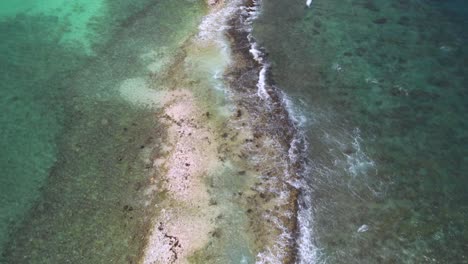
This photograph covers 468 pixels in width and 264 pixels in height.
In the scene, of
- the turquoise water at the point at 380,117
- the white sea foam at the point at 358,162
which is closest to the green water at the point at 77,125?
the turquoise water at the point at 380,117

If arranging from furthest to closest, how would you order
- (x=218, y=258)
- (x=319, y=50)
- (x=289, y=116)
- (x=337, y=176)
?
(x=319, y=50), (x=289, y=116), (x=337, y=176), (x=218, y=258)

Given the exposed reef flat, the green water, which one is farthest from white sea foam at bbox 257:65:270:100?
the green water

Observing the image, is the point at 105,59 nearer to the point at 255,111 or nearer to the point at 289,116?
the point at 255,111

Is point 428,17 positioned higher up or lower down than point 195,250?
higher up

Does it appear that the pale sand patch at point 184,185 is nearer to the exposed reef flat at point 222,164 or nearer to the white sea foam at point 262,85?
the exposed reef flat at point 222,164

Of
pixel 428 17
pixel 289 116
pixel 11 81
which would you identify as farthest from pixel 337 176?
pixel 11 81
